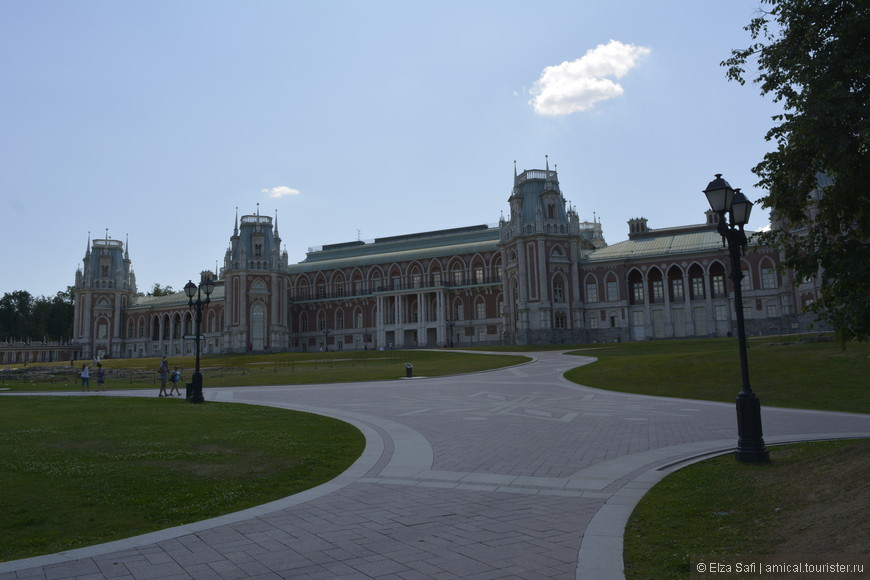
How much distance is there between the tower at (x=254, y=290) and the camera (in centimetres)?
9050

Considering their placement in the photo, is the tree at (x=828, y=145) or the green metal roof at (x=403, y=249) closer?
the tree at (x=828, y=145)

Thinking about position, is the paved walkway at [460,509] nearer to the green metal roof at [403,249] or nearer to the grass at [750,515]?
the grass at [750,515]

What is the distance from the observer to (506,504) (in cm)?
843

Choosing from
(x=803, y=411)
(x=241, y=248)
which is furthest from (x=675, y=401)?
(x=241, y=248)

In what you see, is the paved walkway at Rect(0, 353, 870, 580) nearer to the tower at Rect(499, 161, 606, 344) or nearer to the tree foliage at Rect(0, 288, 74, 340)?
the tower at Rect(499, 161, 606, 344)

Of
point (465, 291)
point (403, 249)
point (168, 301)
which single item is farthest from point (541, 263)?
point (168, 301)

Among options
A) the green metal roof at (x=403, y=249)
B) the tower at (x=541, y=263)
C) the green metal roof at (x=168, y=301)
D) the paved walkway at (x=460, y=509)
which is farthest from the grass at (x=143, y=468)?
the green metal roof at (x=168, y=301)

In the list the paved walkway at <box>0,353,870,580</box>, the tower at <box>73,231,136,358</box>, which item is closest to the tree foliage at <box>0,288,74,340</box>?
the tower at <box>73,231,136,358</box>

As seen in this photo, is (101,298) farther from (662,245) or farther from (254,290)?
(662,245)

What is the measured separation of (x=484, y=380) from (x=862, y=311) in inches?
1008

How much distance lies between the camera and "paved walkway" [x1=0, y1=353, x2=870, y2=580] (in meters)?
6.05

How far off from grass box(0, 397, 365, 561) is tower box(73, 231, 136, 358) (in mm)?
100214

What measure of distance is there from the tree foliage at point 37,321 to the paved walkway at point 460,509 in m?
129

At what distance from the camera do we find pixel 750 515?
7320mm
